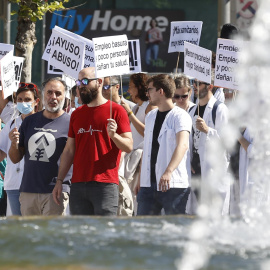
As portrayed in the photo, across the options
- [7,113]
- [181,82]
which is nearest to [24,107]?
[7,113]

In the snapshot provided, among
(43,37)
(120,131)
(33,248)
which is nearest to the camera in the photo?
(33,248)

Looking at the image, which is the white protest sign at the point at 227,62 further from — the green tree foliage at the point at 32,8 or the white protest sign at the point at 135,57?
the green tree foliage at the point at 32,8

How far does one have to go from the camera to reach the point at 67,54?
33.5ft

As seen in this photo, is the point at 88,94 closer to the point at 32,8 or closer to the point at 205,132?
the point at 205,132

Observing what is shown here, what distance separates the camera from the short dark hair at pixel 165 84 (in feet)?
27.6

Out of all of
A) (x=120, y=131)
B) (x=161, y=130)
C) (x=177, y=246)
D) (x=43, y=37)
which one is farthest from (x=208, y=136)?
(x=43, y=37)

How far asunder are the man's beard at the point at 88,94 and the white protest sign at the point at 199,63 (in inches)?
62.8

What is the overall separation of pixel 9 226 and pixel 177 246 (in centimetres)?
116

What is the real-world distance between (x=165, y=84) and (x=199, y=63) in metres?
1.05

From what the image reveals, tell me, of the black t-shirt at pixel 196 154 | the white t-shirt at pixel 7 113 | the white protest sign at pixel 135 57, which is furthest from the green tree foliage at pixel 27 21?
the black t-shirt at pixel 196 154

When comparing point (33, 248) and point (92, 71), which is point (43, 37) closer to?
point (92, 71)

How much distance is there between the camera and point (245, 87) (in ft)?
12.6

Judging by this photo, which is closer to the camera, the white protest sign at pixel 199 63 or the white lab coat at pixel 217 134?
the white lab coat at pixel 217 134

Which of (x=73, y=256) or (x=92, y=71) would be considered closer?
(x=73, y=256)
